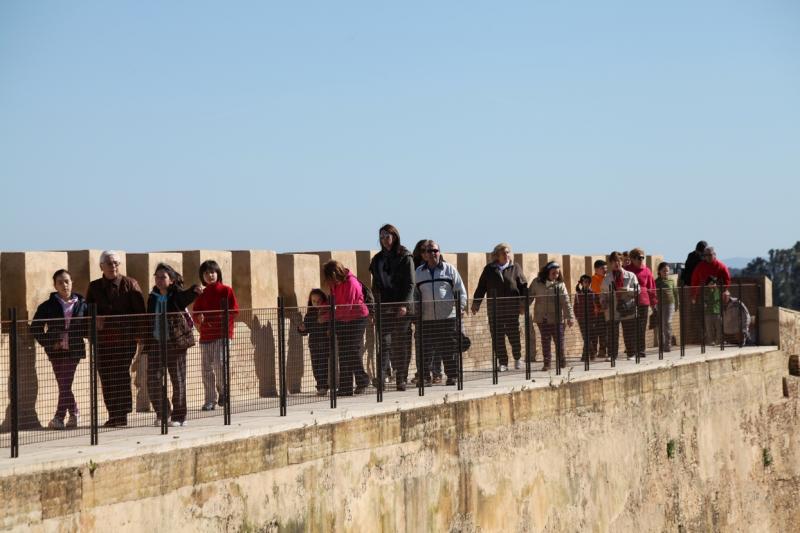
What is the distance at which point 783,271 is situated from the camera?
146 m

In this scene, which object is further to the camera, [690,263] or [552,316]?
[690,263]

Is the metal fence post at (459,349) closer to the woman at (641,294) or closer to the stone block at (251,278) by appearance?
the stone block at (251,278)

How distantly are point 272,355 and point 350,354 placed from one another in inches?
48.6

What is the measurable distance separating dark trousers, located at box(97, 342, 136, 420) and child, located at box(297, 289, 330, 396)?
7.02 ft

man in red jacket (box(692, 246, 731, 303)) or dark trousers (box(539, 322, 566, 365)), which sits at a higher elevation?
man in red jacket (box(692, 246, 731, 303))

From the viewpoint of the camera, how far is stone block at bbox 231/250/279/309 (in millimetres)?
13305

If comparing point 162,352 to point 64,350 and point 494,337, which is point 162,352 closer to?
point 64,350

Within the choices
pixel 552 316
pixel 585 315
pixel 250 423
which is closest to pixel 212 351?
pixel 250 423

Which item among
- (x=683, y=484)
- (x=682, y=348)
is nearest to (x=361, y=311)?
(x=683, y=484)

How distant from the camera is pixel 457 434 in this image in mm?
12234

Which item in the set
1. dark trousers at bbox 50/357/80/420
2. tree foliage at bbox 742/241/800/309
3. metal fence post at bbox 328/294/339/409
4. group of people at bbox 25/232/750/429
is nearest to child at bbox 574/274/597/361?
group of people at bbox 25/232/750/429

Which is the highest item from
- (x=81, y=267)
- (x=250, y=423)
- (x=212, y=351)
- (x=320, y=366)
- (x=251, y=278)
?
(x=81, y=267)

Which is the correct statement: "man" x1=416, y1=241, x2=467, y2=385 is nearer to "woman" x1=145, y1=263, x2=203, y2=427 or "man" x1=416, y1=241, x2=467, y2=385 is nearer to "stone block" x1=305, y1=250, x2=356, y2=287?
"stone block" x1=305, y1=250, x2=356, y2=287

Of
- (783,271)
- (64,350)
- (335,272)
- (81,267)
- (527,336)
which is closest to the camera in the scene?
(64,350)
